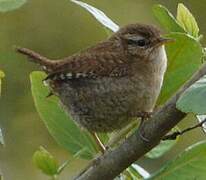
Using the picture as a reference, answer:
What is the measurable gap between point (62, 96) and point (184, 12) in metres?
0.55

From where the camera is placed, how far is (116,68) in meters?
2.22

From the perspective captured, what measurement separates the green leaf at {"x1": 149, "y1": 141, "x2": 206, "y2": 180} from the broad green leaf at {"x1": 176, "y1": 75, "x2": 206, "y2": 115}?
23 centimetres

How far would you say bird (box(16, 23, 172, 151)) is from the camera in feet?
6.77

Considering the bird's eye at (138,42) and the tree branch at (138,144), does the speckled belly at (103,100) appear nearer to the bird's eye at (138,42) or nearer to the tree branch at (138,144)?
the bird's eye at (138,42)

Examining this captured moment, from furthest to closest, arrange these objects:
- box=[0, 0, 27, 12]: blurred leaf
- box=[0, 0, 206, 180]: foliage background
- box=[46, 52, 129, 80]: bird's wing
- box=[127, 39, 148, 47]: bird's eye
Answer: box=[0, 0, 206, 180]: foliage background
box=[127, 39, 148, 47]: bird's eye
box=[46, 52, 129, 80]: bird's wing
box=[0, 0, 27, 12]: blurred leaf

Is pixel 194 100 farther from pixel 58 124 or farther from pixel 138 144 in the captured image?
pixel 58 124

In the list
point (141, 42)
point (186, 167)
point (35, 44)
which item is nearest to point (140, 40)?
point (141, 42)

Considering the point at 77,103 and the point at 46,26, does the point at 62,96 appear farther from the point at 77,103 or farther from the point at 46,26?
the point at 46,26

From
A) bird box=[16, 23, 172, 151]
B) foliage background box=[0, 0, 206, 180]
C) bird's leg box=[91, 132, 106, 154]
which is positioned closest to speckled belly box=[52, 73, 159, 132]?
bird box=[16, 23, 172, 151]

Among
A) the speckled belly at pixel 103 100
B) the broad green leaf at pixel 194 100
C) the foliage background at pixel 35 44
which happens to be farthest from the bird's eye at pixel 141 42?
the foliage background at pixel 35 44

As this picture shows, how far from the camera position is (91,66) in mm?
2268

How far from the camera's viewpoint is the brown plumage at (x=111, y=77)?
81.6 inches

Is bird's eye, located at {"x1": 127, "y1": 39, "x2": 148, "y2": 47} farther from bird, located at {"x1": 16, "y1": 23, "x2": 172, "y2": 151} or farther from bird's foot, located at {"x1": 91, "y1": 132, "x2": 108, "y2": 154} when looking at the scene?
bird's foot, located at {"x1": 91, "y1": 132, "x2": 108, "y2": 154}

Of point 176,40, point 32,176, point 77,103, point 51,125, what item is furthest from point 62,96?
point 32,176
